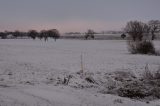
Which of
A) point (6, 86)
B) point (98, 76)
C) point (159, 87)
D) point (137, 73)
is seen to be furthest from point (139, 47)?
point (6, 86)

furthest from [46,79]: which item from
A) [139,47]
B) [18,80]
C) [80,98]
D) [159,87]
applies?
[139,47]

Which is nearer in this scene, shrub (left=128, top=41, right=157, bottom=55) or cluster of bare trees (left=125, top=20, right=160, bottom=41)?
shrub (left=128, top=41, right=157, bottom=55)

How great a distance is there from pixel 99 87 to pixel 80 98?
349cm

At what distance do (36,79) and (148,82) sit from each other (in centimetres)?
587

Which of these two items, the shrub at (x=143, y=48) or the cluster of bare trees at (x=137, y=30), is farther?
the cluster of bare trees at (x=137, y=30)

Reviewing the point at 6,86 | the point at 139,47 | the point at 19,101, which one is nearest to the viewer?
the point at 19,101

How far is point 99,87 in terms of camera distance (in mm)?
13500

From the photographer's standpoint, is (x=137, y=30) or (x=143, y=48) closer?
(x=143, y=48)

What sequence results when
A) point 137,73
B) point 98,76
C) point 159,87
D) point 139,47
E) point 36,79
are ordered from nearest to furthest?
point 159,87
point 36,79
point 98,76
point 137,73
point 139,47

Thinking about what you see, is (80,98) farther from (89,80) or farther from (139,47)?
(139,47)

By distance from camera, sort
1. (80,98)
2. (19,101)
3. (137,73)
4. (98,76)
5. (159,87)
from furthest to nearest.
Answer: (137,73) → (98,76) → (159,87) → (80,98) → (19,101)

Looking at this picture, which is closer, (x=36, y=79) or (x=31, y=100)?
(x=31, y=100)

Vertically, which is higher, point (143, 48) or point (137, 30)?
point (137, 30)

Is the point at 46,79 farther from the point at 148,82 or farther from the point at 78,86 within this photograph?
the point at 148,82
